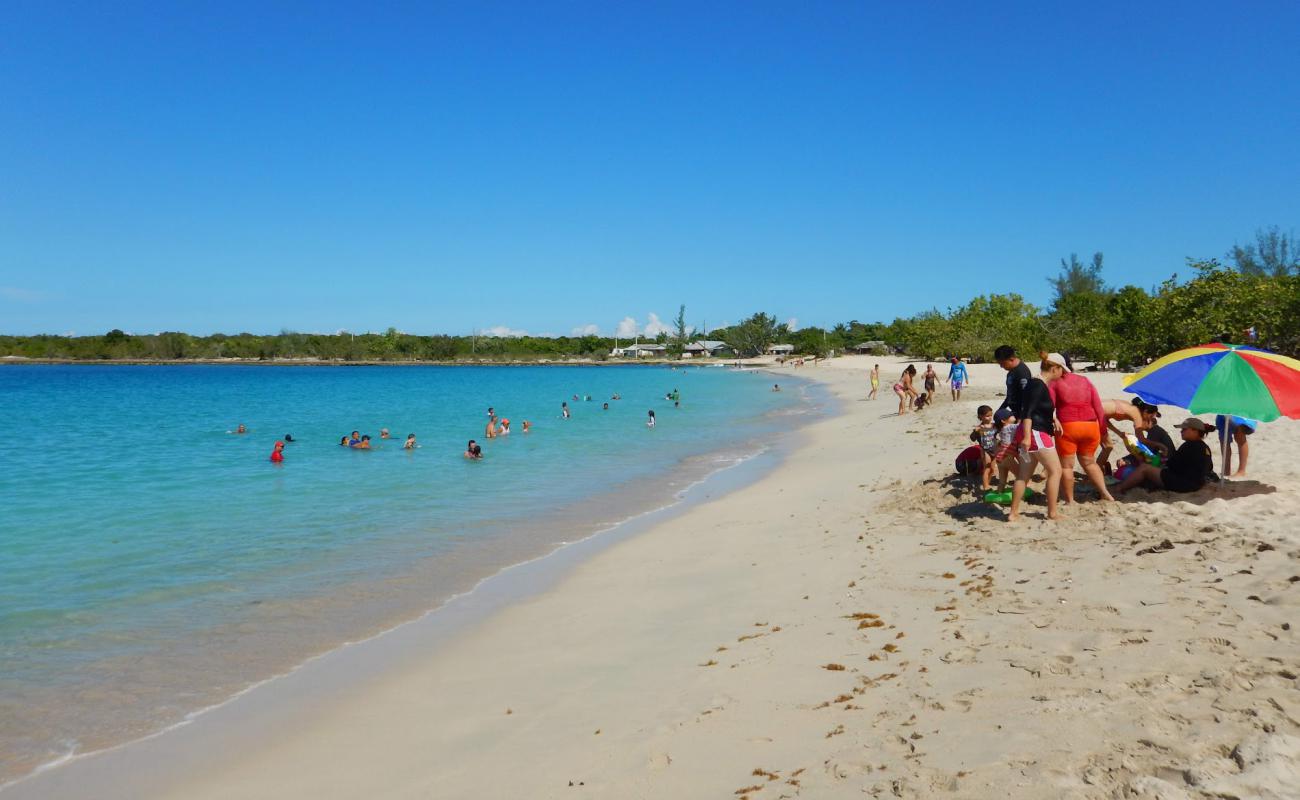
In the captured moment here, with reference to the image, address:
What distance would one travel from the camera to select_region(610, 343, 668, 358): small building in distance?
608ft

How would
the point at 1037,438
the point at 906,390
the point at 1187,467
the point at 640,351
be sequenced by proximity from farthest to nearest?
the point at 640,351 < the point at 906,390 < the point at 1187,467 < the point at 1037,438

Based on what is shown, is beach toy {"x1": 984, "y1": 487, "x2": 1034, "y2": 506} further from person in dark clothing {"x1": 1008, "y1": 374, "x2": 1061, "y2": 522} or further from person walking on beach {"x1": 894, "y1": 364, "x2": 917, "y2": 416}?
person walking on beach {"x1": 894, "y1": 364, "x2": 917, "y2": 416}

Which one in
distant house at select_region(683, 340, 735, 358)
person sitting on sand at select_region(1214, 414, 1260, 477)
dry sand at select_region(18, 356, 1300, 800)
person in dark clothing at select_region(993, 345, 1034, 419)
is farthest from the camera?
distant house at select_region(683, 340, 735, 358)

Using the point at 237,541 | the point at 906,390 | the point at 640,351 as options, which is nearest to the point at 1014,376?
the point at 237,541

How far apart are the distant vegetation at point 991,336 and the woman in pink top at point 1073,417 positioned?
2.63m

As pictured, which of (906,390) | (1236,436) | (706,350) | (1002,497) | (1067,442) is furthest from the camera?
(706,350)

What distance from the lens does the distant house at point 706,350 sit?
171 meters

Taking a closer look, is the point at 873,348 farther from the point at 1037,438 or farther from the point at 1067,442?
the point at 1037,438

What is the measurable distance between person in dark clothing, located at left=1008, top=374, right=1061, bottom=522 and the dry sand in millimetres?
487

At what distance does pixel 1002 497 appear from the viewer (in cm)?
895

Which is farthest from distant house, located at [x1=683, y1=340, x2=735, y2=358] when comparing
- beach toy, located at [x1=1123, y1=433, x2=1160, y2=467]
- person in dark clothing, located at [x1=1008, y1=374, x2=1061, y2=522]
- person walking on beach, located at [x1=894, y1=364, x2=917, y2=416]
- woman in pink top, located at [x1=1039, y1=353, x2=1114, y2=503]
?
person in dark clothing, located at [x1=1008, y1=374, x2=1061, y2=522]

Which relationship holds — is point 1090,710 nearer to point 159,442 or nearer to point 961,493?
point 961,493

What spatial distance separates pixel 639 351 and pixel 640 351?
0.28m

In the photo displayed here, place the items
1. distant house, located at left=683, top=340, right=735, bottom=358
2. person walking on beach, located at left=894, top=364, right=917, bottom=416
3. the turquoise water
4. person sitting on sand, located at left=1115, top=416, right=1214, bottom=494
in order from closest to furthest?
1. the turquoise water
2. person sitting on sand, located at left=1115, top=416, right=1214, bottom=494
3. person walking on beach, located at left=894, top=364, right=917, bottom=416
4. distant house, located at left=683, top=340, right=735, bottom=358
